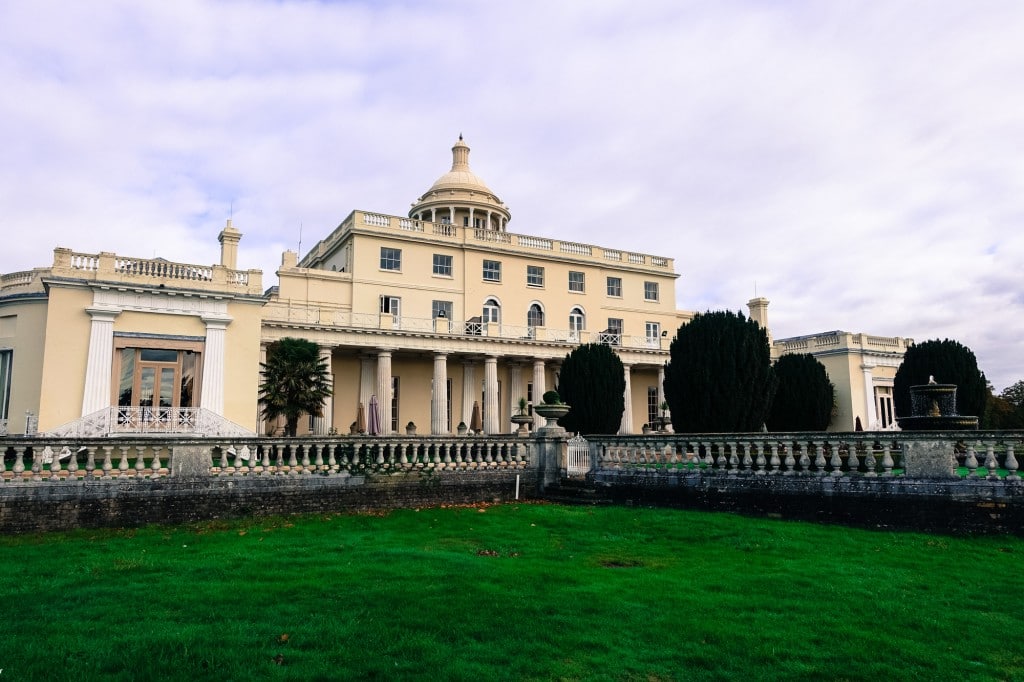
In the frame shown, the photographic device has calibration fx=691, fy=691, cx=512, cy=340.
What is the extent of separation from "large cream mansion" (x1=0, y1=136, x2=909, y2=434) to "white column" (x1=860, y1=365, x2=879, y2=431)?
13 cm

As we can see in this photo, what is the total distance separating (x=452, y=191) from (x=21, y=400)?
2910 cm

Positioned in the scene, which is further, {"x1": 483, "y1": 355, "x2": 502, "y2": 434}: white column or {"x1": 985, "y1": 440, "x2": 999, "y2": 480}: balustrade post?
{"x1": 483, "y1": 355, "x2": 502, "y2": 434}: white column

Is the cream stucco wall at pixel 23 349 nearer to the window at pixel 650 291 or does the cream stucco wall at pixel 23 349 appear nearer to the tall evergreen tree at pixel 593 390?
the tall evergreen tree at pixel 593 390

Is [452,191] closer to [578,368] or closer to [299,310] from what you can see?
[299,310]

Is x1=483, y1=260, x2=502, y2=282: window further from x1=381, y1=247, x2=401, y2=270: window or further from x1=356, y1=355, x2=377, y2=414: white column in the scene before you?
x1=356, y1=355, x2=377, y2=414: white column

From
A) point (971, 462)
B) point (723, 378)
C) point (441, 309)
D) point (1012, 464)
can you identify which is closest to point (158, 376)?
point (441, 309)

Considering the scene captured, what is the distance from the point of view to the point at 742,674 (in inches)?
207

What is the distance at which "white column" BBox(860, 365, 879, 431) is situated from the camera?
4253cm

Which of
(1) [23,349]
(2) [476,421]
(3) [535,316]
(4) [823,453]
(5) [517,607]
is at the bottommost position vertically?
(5) [517,607]

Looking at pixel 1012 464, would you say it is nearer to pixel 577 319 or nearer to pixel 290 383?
pixel 290 383

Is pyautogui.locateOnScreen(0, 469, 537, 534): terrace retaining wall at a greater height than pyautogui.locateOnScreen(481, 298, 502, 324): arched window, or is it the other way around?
pyautogui.locateOnScreen(481, 298, 502, 324): arched window

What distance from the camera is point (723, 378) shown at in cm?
2081

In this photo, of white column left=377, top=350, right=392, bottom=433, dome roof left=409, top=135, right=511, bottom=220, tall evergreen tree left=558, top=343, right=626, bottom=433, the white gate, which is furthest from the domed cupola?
the white gate

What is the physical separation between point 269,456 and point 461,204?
32.7 meters
